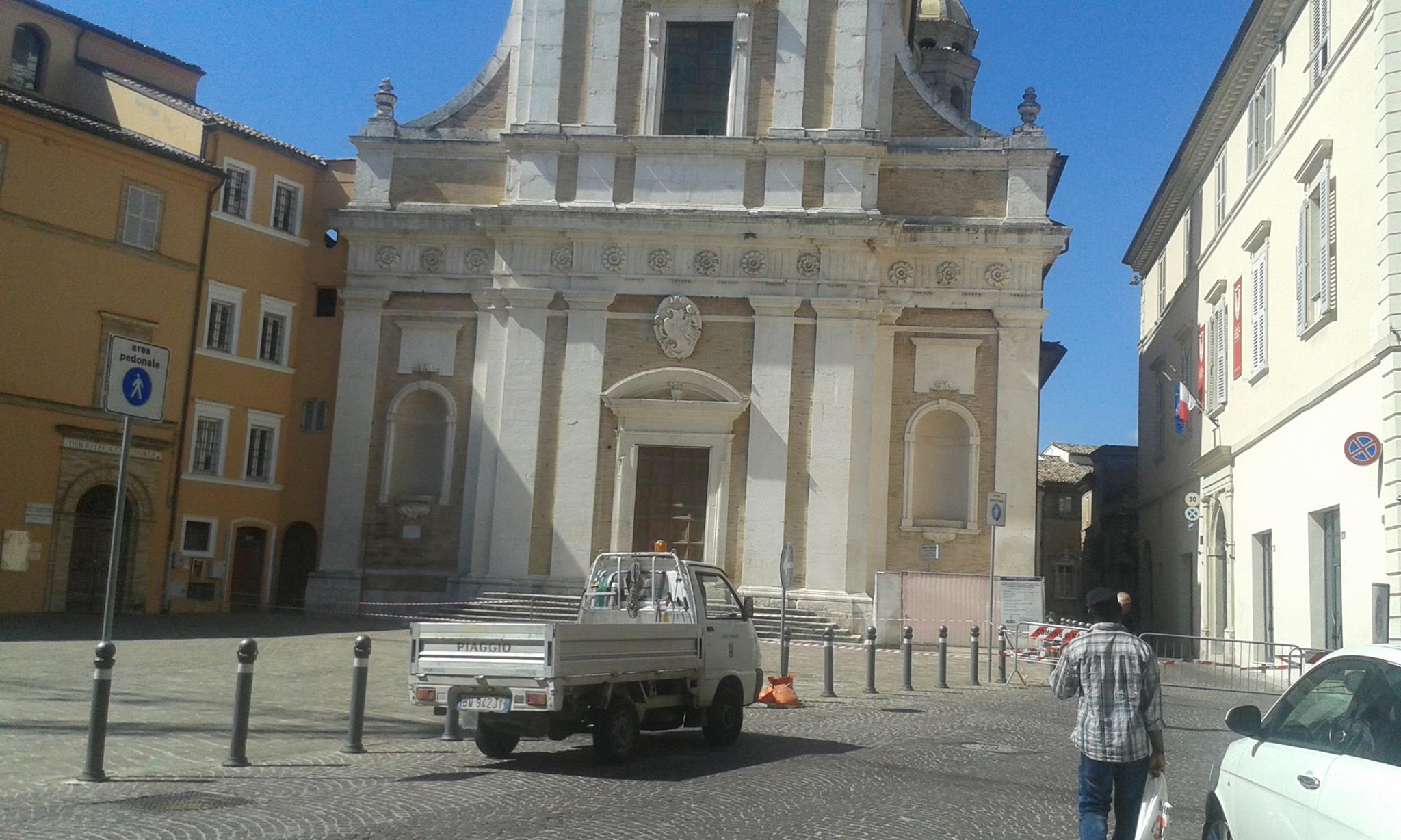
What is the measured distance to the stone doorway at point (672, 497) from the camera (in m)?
29.0

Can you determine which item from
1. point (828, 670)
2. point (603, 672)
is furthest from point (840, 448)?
point (603, 672)

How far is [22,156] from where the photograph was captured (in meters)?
25.4

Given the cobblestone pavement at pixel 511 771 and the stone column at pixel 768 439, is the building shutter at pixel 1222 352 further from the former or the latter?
the cobblestone pavement at pixel 511 771

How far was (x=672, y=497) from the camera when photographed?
29.1m

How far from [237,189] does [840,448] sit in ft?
48.1

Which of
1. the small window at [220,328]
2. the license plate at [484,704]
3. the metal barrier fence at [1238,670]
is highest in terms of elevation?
the small window at [220,328]

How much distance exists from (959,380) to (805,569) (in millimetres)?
5389

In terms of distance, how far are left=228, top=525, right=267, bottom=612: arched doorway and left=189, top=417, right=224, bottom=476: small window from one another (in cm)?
160

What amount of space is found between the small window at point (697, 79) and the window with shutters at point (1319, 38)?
42.4 ft

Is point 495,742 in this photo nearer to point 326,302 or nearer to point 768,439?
point 768,439

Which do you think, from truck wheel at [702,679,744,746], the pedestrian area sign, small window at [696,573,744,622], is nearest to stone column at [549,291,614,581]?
small window at [696,573,744,622]

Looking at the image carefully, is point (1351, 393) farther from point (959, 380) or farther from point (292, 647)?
point (292, 647)

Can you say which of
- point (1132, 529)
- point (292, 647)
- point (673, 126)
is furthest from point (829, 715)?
point (1132, 529)

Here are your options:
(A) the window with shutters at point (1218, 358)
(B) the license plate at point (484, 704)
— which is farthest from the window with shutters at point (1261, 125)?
(B) the license plate at point (484, 704)
